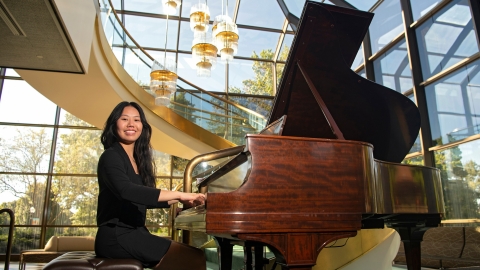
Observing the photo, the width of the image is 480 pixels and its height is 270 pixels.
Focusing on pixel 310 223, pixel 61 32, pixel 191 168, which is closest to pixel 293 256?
pixel 310 223

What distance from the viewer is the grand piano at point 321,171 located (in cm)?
178

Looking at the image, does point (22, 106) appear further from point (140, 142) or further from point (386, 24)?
point (140, 142)

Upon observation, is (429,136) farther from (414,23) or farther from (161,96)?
(161,96)

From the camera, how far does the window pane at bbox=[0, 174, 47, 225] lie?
10461 mm

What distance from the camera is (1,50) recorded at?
164 inches

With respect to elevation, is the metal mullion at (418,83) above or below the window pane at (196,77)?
below

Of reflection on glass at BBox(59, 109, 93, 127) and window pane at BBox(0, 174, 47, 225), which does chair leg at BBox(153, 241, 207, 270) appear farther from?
reflection on glass at BBox(59, 109, 93, 127)

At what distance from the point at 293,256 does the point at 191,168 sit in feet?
7.38

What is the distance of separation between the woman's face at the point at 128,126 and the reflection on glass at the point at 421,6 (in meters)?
8.24

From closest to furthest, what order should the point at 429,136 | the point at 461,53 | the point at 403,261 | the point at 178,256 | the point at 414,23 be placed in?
the point at 178,256 < the point at 403,261 < the point at 461,53 < the point at 429,136 < the point at 414,23

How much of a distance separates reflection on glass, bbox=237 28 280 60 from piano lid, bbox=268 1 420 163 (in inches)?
421

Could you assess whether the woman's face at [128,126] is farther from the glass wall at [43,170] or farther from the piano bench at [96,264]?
the glass wall at [43,170]

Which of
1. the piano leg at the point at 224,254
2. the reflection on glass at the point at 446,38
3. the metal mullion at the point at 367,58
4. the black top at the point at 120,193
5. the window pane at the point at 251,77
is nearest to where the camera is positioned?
the black top at the point at 120,193

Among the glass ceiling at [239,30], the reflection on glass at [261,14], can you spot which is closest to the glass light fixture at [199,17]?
the glass ceiling at [239,30]
